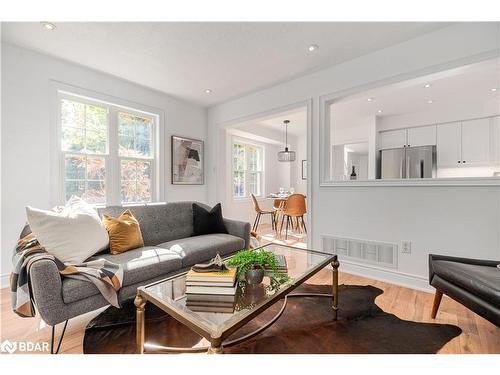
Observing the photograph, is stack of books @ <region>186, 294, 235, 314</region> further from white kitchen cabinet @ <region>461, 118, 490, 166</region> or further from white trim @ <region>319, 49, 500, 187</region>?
white kitchen cabinet @ <region>461, 118, 490, 166</region>

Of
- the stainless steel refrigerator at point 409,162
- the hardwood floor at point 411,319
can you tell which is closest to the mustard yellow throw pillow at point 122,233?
the hardwood floor at point 411,319

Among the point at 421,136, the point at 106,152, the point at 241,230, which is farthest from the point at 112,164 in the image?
the point at 421,136

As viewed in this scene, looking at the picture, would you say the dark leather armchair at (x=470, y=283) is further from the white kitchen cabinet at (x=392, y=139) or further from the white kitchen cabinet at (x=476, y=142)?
the white kitchen cabinet at (x=392, y=139)

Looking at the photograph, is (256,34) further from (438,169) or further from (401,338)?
(438,169)

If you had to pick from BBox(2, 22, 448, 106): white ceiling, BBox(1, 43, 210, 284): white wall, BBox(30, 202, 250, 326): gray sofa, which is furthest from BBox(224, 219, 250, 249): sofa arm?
BBox(1, 43, 210, 284): white wall

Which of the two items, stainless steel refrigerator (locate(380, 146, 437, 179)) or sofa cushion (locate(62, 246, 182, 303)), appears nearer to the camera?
sofa cushion (locate(62, 246, 182, 303))

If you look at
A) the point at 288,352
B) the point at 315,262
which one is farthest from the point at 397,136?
the point at 288,352

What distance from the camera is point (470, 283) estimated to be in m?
1.47

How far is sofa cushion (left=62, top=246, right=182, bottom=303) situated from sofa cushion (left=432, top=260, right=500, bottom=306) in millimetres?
2068

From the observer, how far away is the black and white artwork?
154 inches

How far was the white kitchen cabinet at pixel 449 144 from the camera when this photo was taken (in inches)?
162

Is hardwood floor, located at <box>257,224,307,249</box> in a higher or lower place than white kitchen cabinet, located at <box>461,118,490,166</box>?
lower
